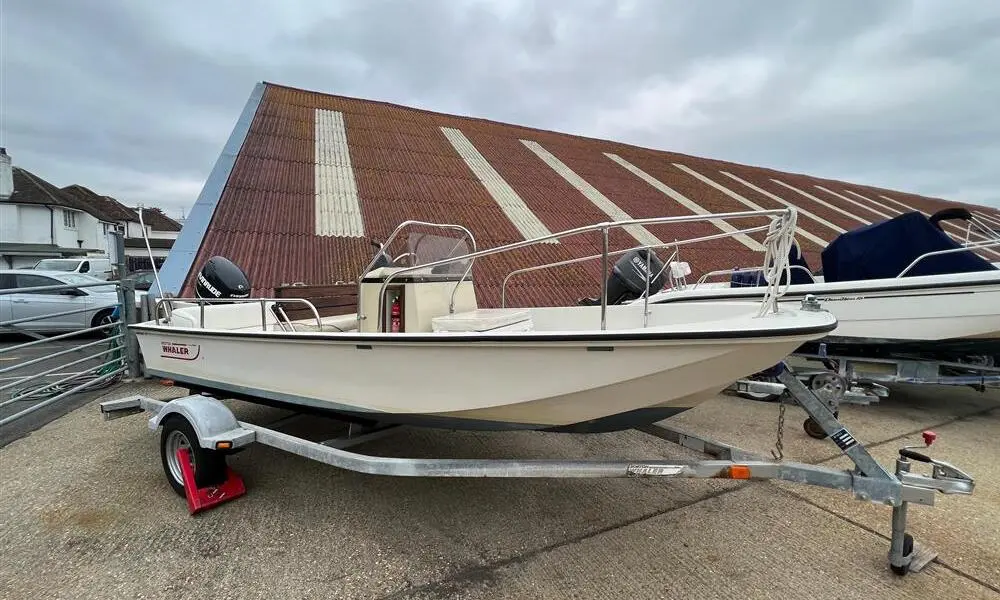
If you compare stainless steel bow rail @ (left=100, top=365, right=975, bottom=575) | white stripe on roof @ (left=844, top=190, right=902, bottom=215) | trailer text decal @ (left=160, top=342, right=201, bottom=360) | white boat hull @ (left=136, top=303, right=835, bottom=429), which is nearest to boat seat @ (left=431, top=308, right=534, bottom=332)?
white boat hull @ (left=136, top=303, right=835, bottom=429)

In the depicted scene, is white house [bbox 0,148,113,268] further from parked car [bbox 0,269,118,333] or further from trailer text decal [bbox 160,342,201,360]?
trailer text decal [bbox 160,342,201,360]

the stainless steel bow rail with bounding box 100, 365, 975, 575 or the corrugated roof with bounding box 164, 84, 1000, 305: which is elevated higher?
the corrugated roof with bounding box 164, 84, 1000, 305

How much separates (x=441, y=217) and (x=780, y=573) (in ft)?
26.7

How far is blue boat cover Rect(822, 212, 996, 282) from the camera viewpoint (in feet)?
15.4

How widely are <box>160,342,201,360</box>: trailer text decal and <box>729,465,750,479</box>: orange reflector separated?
348 centimetres

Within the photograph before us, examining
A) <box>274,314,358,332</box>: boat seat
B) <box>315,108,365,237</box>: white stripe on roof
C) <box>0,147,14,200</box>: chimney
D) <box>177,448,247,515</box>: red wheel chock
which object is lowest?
<box>177,448,247,515</box>: red wheel chock

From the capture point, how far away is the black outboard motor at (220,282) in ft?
14.7

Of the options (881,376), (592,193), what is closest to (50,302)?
(592,193)

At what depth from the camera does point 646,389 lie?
91.6 inches

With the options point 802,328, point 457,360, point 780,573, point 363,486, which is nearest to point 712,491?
point 780,573

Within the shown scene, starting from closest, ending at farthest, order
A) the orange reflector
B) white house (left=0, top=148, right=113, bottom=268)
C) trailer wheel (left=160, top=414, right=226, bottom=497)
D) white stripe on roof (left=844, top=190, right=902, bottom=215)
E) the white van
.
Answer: the orange reflector → trailer wheel (left=160, top=414, right=226, bottom=497) → the white van → white stripe on roof (left=844, top=190, right=902, bottom=215) → white house (left=0, top=148, right=113, bottom=268)

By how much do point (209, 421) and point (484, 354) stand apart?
5.87 feet

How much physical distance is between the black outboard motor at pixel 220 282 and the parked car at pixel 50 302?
5177 mm

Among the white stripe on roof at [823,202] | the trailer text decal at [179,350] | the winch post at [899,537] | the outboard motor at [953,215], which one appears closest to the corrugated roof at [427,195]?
the white stripe on roof at [823,202]
